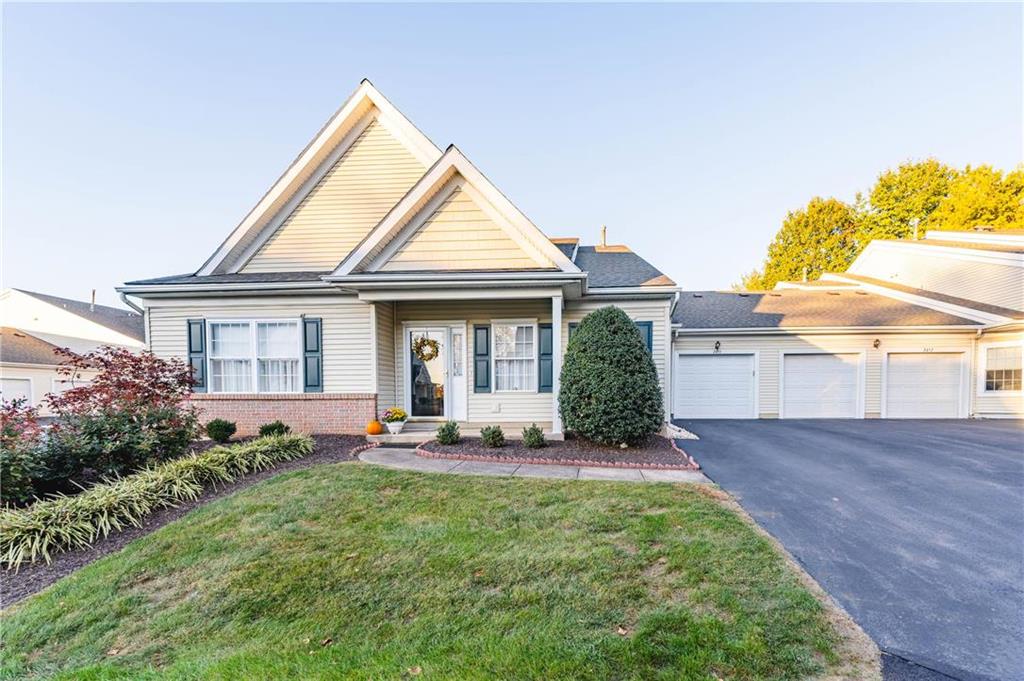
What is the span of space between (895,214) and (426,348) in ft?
99.8

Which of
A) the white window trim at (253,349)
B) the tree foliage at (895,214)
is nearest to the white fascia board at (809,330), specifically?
the white window trim at (253,349)

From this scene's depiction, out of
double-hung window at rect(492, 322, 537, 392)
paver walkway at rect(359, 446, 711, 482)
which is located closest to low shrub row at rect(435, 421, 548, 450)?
paver walkway at rect(359, 446, 711, 482)

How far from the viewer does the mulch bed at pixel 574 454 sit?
21.7ft

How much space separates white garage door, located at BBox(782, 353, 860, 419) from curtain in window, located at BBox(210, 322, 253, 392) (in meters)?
14.9

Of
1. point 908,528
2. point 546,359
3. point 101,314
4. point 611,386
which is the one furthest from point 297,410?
point 101,314

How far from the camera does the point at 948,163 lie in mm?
23328

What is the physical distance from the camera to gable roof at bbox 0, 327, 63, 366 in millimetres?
15922

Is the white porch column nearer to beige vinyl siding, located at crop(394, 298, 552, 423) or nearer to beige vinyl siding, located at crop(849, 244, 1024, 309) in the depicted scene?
beige vinyl siding, located at crop(394, 298, 552, 423)

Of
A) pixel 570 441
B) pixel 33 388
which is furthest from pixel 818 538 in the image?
pixel 33 388

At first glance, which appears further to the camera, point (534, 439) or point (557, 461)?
point (534, 439)

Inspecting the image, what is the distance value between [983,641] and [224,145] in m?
17.6

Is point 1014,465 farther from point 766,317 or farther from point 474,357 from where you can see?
point 474,357

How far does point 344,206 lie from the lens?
405 inches

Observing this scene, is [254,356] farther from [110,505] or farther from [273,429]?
[110,505]
